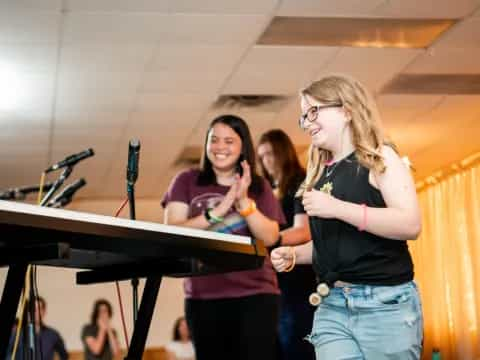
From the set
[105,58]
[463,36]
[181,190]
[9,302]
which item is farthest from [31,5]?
[9,302]

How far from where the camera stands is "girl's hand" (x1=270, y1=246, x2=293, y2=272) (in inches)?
85.2

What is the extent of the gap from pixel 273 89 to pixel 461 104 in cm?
172

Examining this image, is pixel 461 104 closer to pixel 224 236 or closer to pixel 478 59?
pixel 478 59

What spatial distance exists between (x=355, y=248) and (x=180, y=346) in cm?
927

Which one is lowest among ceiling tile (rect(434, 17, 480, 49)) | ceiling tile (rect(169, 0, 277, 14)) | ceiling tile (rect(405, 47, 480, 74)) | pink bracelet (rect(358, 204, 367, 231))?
pink bracelet (rect(358, 204, 367, 231))

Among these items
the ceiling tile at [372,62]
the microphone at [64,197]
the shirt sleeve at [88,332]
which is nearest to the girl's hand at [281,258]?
the microphone at [64,197]

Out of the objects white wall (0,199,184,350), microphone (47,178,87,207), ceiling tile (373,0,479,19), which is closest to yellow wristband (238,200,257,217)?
microphone (47,178,87,207)

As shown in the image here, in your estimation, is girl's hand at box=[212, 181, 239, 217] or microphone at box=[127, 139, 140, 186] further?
girl's hand at box=[212, 181, 239, 217]

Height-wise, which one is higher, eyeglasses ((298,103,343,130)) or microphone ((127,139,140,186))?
eyeglasses ((298,103,343,130))

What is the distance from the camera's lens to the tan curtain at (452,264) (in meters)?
9.31

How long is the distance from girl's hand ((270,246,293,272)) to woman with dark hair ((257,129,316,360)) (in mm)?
877

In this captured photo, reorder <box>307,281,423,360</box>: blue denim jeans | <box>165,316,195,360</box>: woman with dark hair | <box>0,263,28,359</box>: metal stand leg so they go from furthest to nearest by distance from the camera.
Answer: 1. <box>165,316,195,360</box>: woman with dark hair
2. <box>307,281,423,360</box>: blue denim jeans
3. <box>0,263,28,359</box>: metal stand leg

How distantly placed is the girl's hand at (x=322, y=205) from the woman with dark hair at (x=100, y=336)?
920 centimetres

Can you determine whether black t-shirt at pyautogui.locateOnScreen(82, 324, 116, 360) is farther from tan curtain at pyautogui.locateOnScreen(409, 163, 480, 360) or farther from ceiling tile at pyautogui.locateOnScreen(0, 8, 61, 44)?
ceiling tile at pyautogui.locateOnScreen(0, 8, 61, 44)
